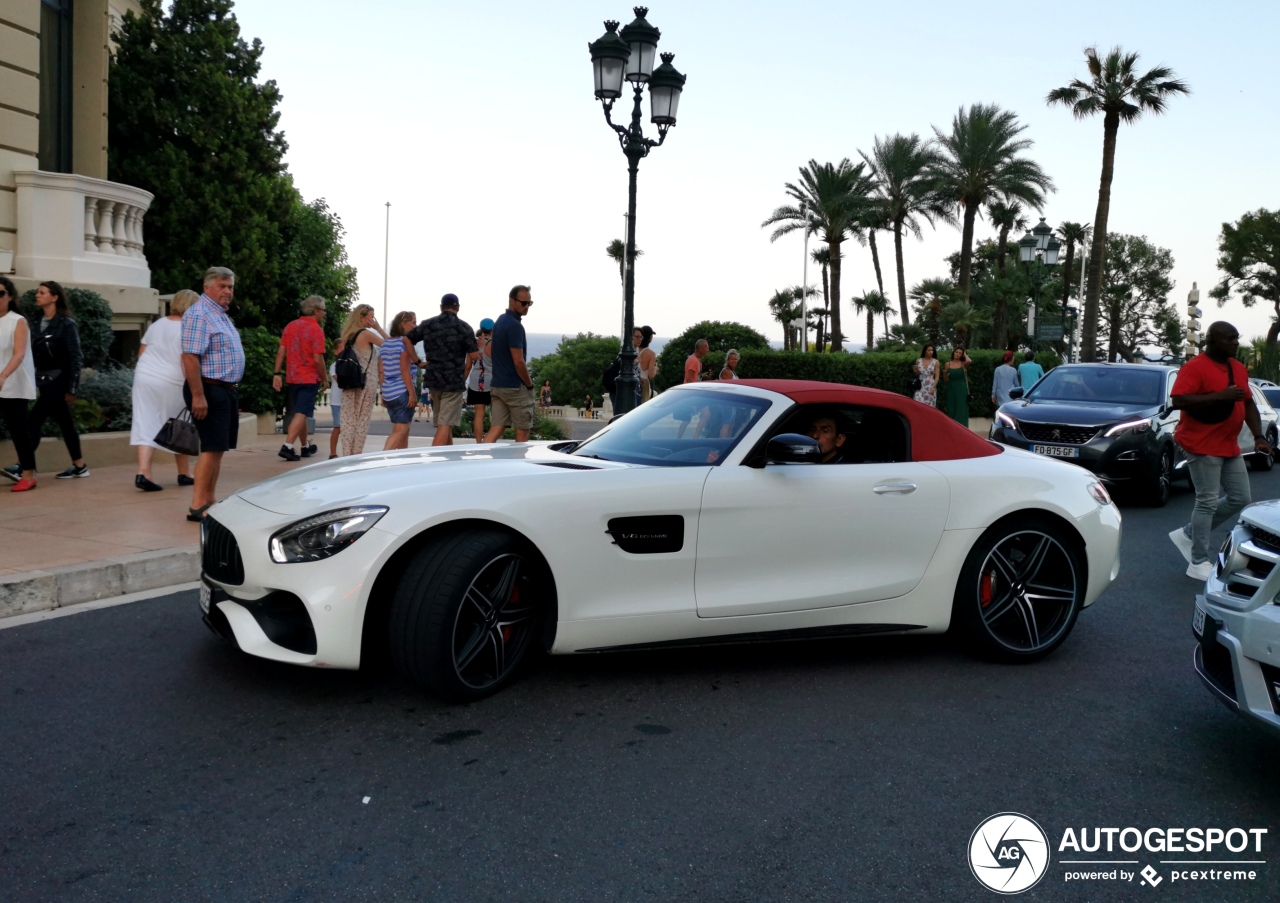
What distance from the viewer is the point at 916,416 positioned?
5418 millimetres

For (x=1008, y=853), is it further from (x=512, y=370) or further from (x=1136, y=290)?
(x=1136, y=290)

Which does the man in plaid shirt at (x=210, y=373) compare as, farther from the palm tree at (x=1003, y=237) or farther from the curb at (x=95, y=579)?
the palm tree at (x=1003, y=237)

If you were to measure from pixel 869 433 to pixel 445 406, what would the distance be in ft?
24.2

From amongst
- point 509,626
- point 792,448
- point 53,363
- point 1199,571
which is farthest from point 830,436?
point 53,363

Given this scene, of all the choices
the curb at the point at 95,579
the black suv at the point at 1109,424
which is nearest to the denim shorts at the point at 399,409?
the curb at the point at 95,579

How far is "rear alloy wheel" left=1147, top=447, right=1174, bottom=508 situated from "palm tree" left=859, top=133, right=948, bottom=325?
35.9m

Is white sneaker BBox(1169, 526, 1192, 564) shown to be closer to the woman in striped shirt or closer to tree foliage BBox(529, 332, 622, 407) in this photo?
the woman in striped shirt

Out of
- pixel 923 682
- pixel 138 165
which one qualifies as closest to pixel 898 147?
pixel 138 165

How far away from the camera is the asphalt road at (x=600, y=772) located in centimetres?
310

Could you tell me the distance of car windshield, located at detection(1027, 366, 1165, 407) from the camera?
1266cm

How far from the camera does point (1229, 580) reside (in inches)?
162

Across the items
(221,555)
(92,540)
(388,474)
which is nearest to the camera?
(221,555)

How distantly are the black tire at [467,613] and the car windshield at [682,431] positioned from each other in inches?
33.5

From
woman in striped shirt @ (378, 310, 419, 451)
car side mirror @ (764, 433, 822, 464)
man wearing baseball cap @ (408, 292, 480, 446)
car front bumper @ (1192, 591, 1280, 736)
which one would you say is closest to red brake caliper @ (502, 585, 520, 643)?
car side mirror @ (764, 433, 822, 464)
